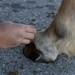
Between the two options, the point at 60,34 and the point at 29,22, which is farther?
the point at 29,22

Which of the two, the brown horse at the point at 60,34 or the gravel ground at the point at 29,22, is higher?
Answer: the brown horse at the point at 60,34

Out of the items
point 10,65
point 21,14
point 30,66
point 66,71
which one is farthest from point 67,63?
point 21,14

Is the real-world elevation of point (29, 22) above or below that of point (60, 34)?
below

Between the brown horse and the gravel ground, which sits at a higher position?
the brown horse

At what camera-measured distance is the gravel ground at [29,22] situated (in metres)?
2.52

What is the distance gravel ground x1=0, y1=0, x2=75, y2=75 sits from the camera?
2.52 meters

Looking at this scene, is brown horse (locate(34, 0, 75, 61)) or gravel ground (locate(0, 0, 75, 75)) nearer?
brown horse (locate(34, 0, 75, 61))

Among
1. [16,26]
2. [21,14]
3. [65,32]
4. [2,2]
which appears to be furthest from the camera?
[2,2]

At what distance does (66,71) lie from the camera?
253 centimetres

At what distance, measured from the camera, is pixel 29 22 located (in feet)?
10.3

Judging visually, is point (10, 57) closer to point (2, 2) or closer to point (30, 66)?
point (30, 66)

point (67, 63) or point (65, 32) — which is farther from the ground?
point (65, 32)

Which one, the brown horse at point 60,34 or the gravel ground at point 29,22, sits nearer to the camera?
the brown horse at point 60,34

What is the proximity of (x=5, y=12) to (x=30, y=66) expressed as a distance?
984 millimetres
